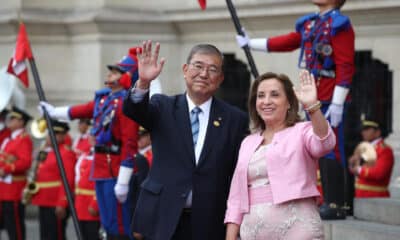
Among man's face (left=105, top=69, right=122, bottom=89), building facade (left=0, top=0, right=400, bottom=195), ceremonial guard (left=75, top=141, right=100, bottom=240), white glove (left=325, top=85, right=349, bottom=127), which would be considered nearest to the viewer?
white glove (left=325, top=85, right=349, bottom=127)

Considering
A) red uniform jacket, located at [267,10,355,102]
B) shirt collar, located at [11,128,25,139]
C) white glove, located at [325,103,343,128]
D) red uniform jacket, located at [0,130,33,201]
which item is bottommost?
red uniform jacket, located at [0,130,33,201]

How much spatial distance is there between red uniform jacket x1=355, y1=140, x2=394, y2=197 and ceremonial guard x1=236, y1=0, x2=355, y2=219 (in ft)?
8.14

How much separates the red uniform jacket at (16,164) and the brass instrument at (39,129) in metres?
0.77

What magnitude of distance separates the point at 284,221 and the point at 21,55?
5.06 m

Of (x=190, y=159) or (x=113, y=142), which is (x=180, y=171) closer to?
(x=190, y=159)

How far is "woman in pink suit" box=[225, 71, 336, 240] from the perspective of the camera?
562 cm

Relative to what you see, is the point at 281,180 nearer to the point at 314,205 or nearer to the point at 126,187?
the point at 314,205

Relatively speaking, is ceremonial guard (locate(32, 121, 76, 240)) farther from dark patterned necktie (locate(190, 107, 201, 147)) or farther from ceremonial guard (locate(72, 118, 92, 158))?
dark patterned necktie (locate(190, 107, 201, 147))

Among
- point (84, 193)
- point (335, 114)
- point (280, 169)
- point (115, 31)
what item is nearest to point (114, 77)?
point (84, 193)

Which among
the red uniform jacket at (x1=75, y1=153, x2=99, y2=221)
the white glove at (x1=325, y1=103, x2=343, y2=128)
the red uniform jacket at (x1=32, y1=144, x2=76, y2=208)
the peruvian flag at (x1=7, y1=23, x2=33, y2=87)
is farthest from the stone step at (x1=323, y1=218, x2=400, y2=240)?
the red uniform jacket at (x1=32, y1=144, x2=76, y2=208)

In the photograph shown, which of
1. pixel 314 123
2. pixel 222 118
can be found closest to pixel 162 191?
pixel 222 118

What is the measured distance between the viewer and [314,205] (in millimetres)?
5773

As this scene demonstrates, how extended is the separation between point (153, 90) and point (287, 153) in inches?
150

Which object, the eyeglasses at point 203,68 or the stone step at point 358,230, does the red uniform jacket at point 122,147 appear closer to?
the stone step at point 358,230
